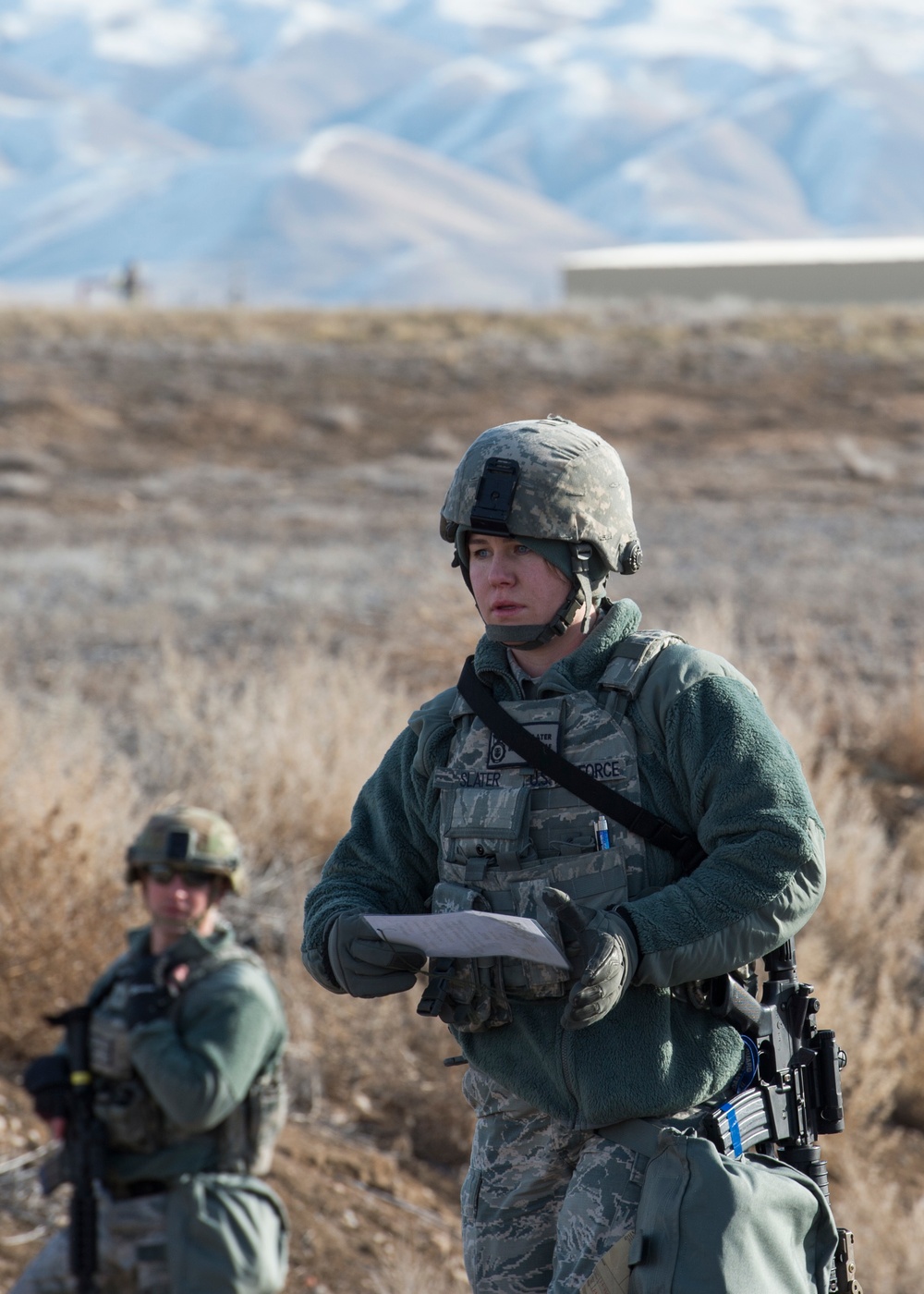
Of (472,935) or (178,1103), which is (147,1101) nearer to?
(178,1103)

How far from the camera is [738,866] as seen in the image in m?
2.38

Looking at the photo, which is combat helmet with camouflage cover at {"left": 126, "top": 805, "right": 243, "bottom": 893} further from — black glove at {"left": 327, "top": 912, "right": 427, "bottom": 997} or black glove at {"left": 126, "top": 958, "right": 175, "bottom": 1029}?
black glove at {"left": 327, "top": 912, "right": 427, "bottom": 997}

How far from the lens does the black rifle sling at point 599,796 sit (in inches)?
97.6

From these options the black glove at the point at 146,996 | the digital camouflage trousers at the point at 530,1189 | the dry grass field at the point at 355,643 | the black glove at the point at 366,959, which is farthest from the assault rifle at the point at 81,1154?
the black glove at the point at 366,959

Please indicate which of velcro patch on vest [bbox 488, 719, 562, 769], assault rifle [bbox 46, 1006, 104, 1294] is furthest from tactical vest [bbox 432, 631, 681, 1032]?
assault rifle [bbox 46, 1006, 104, 1294]

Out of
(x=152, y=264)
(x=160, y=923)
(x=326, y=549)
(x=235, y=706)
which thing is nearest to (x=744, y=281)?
(x=326, y=549)

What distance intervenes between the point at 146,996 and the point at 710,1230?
2305 mm

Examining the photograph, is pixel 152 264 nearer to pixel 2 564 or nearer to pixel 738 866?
pixel 2 564

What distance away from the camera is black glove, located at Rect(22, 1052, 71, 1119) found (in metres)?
4.18

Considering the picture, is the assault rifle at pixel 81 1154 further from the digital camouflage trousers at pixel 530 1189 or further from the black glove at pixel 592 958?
the black glove at pixel 592 958

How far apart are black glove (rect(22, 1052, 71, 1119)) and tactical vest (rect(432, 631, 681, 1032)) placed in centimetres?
203

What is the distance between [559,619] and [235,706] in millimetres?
5941

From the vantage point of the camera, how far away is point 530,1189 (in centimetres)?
259

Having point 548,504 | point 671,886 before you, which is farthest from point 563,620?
point 671,886
